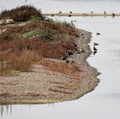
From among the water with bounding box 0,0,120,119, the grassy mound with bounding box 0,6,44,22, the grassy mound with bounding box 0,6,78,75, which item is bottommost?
the water with bounding box 0,0,120,119

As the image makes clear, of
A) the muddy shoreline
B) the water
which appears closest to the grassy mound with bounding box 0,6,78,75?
the muddy shoreline

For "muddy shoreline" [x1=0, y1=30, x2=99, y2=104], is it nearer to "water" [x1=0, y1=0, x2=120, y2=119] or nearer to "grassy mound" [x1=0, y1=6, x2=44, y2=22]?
"water" [x1=0, y1=0, x2=120, y2=119]

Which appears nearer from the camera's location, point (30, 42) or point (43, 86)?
point (43, 86)

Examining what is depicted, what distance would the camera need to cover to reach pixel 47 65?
4262 cm

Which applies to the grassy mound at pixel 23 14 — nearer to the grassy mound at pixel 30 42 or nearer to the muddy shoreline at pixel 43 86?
the grassy mound at pixel 30 42

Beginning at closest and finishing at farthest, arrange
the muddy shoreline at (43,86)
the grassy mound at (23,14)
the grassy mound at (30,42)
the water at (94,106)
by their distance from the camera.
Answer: the water at (94,106), the muddy shoreline at (43,86), the grassy mound at (30,42), the grassy mound at (23,14)

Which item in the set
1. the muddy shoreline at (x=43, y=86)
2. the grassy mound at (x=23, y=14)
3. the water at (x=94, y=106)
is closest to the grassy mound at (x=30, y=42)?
the grassy mound at (x=23, y=14)

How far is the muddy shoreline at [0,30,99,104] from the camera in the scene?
110ft

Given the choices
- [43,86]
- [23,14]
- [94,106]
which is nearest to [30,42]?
[43,86]

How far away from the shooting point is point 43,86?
1412 inches

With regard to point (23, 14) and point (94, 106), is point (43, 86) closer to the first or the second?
point (94, 106)

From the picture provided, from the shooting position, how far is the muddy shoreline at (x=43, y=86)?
3350cm

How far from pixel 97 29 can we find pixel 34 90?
1976 inches

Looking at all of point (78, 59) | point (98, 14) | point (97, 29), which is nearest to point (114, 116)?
point (78, 59)
